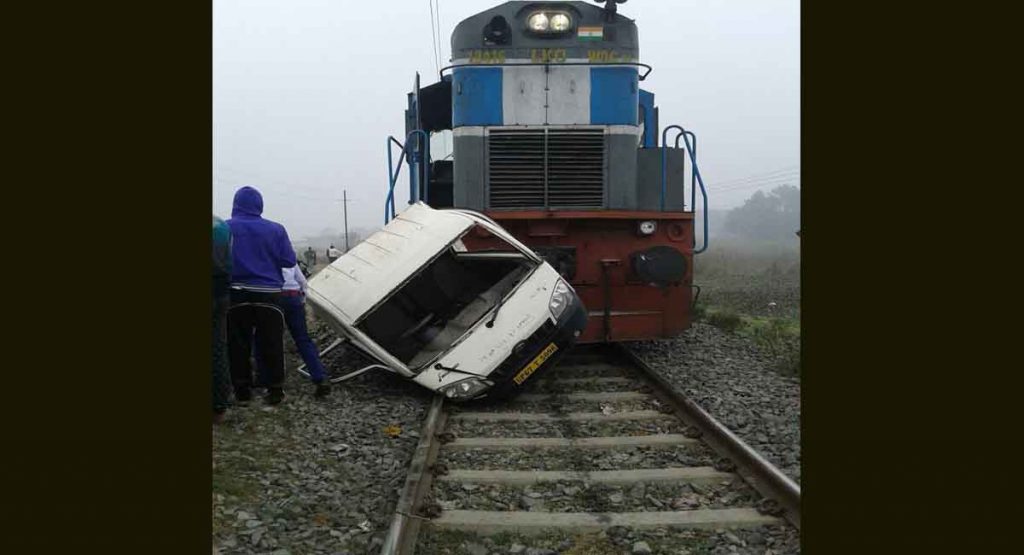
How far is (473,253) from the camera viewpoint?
5621 millimetres

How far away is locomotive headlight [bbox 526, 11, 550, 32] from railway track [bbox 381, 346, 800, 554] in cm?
353

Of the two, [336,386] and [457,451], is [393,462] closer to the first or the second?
[457,451]

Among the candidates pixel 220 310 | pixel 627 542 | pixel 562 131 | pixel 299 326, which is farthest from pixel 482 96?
pixel 627 542

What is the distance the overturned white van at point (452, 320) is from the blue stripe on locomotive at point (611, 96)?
71.1 inches

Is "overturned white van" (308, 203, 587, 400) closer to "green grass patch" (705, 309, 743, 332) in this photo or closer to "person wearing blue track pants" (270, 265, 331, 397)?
"person wearing blue track pants" (270, 265, 331, 397)

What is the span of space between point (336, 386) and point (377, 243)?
3.81 feet

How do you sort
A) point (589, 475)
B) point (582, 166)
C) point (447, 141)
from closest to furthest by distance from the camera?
point (589, 475), point (582, 166), point (447, 141)

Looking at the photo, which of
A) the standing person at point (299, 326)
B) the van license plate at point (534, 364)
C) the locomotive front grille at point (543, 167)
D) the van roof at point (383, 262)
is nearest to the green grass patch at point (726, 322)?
the locomotive front grille at point (543, 167)

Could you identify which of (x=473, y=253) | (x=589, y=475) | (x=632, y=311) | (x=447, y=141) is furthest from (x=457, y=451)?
(x=447, y=141)

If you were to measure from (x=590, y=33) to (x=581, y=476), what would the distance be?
456 cm

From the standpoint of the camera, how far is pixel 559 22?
675cm

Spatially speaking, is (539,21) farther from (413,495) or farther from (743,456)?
(413,495)

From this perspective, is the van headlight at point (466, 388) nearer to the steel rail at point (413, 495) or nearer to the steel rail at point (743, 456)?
the steel rail at point (413, 495)

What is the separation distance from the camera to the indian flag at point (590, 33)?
679 centimetres
